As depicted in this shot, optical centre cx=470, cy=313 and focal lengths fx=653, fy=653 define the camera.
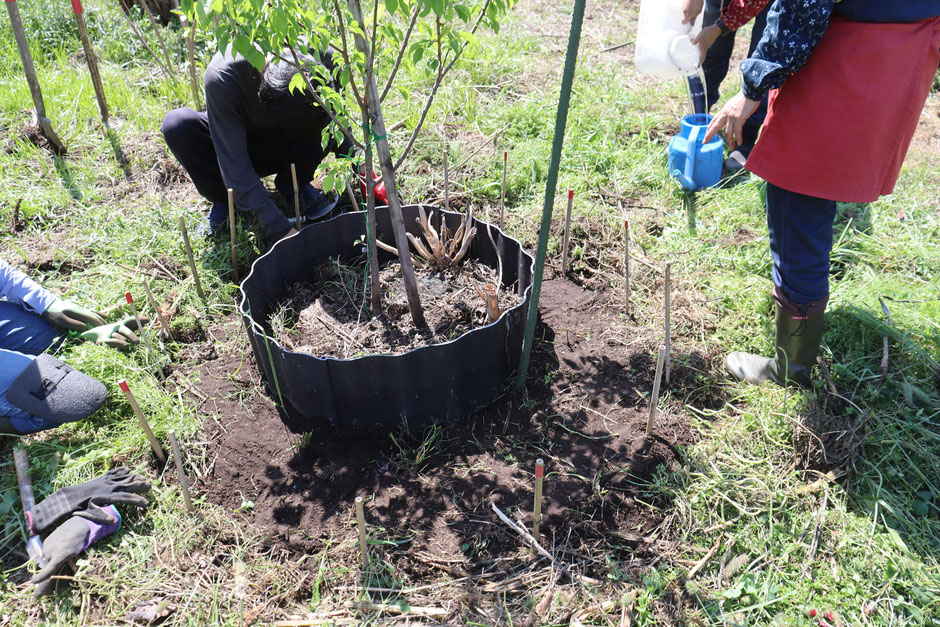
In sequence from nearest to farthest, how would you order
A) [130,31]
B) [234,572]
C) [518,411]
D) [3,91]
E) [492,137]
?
1. [234,572]
2. [518,411]
3. [492,137]
4. [3,91]
5. [130,31]

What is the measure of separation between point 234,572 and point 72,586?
51 centimetres

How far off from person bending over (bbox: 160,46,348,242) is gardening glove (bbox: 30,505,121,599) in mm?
1662

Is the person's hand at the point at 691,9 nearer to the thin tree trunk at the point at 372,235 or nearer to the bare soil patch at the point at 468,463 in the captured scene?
the bare soil patch at the point at 468,463

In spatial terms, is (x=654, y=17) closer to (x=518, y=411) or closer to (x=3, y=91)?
(x=518, y=411)

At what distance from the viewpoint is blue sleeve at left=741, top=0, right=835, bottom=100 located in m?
Result: 1.88

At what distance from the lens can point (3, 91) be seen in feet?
15.4

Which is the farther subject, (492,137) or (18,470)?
(492,137)

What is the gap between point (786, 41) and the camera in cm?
196

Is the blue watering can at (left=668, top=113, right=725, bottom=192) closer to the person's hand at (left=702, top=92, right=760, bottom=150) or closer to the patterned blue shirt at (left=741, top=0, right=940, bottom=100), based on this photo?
the person's hand at (left=702, top=92, right=760, bottom=150)

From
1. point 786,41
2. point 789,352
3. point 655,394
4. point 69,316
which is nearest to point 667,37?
point 786,41

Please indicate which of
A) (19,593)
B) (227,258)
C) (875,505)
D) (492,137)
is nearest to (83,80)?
(227,258)

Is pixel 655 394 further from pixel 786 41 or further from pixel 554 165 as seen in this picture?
pixel 786 41

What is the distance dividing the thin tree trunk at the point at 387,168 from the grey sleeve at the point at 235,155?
3.25 feet

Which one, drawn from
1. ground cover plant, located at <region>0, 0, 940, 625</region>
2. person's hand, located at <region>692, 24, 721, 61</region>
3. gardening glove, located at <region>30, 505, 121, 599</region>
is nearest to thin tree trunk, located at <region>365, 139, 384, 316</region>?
ground cover plant, located at <region>0, 0, 940, 625</region>
